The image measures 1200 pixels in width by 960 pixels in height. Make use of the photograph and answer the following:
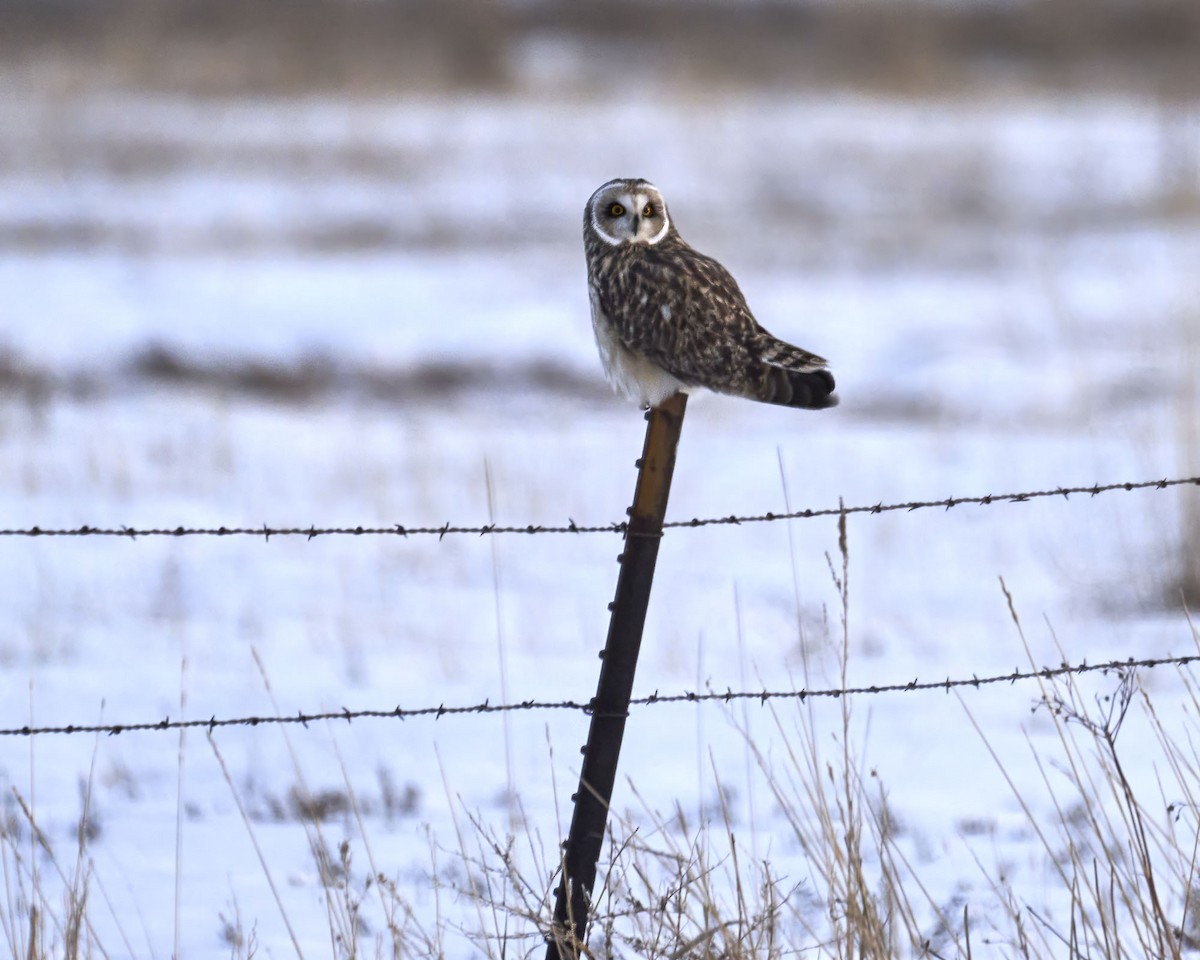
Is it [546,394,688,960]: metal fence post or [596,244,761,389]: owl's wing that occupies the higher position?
[596,244,761,389]: owl's wing

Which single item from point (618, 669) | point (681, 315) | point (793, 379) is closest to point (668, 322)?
point (681, 315)

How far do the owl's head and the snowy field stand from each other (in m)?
1.15

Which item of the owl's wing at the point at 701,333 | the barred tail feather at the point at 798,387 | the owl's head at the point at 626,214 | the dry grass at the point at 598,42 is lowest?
the barred tail feather at the point at 798,387

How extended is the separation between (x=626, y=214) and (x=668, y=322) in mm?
474

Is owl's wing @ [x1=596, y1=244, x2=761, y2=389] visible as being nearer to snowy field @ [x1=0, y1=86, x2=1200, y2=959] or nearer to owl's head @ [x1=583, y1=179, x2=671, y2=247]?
owl's head @ [x1=583, y1=179, x2=671, y2=247]

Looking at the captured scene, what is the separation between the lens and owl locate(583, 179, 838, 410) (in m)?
3.91

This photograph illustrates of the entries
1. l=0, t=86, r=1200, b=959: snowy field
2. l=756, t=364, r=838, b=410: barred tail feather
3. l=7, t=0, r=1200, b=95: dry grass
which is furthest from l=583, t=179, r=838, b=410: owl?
l=7, t=0, r=1200, b=95: dry grass

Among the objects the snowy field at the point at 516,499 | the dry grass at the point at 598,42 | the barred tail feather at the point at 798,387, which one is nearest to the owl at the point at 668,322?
the barred tail feather at the point at 798,387

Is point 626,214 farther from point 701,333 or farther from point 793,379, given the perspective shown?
point 793,379

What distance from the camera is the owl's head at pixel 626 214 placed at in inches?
173

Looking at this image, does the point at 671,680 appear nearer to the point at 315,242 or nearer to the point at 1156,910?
the point at 1156,910

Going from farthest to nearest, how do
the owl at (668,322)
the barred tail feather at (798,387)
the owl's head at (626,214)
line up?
the owl's head at (626,214) < the owl at (668,322) < the barred tail feather at (798,387)

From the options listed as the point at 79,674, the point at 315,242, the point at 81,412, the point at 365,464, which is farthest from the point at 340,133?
the point at 79,674

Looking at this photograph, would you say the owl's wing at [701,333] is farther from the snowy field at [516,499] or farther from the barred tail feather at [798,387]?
the snowy field at [516,499]
